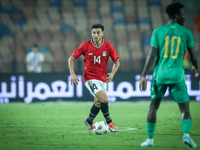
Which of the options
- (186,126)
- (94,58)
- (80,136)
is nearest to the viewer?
(186,126)

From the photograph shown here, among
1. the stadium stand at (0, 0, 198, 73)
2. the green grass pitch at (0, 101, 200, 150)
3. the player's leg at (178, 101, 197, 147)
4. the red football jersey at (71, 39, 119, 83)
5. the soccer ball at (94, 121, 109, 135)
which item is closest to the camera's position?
the player's leg at (178, 101, 197, 147)

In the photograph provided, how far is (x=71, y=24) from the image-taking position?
57.3ft

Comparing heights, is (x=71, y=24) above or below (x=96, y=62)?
above

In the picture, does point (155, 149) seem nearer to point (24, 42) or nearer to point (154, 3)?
point (24, 42)

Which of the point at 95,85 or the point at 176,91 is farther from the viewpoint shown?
the point at 95,85

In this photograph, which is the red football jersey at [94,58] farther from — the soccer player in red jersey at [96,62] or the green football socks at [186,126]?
the green football socks at [186,126]

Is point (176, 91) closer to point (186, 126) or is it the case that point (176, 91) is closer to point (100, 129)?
point (186, 126)

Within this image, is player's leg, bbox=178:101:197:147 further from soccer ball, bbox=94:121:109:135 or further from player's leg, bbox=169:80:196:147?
soccer ball, bbox=94:121:109:135

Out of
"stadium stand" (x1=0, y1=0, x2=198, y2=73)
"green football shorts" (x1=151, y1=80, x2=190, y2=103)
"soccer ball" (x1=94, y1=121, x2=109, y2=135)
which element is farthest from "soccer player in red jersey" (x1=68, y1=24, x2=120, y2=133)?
"stadium stand" (x1=0, y1=0, x2=198, y2=73)

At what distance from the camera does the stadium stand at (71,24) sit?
16.1m

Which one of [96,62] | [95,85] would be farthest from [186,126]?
[96,62]

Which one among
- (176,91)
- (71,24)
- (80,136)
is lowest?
(80,136)

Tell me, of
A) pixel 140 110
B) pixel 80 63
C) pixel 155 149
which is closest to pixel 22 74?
pixel 80 63

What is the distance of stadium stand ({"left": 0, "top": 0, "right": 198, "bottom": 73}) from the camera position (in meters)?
16.1
